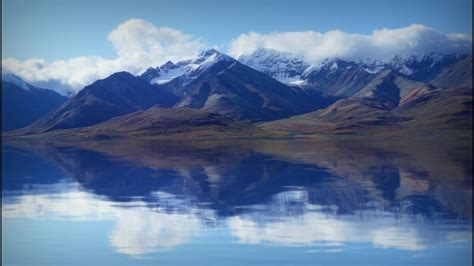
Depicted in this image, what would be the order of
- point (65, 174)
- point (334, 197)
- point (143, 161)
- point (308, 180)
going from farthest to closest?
point (143, 161)
point (65, 174)
point (308, 180)
point (334, 197)

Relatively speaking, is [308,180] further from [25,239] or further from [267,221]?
[25,239]

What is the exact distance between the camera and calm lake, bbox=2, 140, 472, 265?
1186 inches

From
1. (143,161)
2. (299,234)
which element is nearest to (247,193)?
(299,234)

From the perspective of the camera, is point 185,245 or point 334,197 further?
point 334,197

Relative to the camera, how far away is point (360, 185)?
54.5 m

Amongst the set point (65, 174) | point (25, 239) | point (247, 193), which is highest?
point (65, 174)

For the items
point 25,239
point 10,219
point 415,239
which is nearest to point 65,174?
point 10,219

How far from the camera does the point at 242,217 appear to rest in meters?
39.6

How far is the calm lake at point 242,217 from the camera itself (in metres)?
30.1

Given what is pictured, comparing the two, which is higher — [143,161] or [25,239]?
[143,161]

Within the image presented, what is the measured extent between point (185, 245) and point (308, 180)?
28910 millimetres

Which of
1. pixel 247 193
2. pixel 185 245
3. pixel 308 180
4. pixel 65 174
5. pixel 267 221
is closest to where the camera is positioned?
pixel 185 245

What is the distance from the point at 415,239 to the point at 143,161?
2312 inches

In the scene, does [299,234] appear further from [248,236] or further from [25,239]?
[25,239]
